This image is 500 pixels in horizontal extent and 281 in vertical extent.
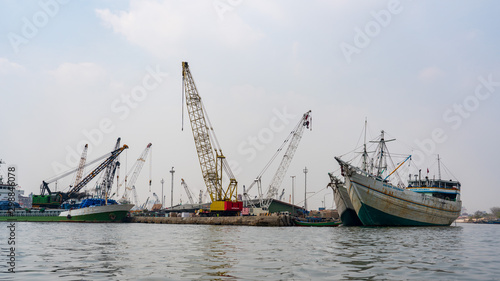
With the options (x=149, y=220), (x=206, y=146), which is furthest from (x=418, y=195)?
(x=149, y=220)

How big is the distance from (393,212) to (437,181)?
1903cm

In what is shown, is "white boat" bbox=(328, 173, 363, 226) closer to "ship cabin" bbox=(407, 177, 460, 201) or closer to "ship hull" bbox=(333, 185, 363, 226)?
"ship hull" bbox=(333, 185, 363, 226)

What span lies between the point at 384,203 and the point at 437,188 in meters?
18.8

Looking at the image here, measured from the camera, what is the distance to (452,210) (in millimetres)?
96125

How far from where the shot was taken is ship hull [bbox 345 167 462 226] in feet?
263

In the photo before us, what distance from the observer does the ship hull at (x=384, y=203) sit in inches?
3155

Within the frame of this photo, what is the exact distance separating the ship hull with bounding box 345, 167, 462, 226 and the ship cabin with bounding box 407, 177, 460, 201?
13.9ft

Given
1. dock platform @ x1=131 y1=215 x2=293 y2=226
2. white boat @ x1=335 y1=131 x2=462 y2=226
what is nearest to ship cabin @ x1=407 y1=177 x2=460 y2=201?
white boat @ x1=335 y1=131 x2=462 y2=226

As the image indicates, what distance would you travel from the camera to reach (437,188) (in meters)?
91.1

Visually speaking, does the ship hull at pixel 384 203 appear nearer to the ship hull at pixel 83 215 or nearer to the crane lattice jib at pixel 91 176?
the ship hull at pixel 83 215

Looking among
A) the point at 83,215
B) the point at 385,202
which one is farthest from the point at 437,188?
the point at 83,215

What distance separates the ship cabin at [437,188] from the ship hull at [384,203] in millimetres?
4221

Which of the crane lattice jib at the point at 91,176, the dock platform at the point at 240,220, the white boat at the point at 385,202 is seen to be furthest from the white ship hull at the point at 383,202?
the crane lattice jib at the point at 91,176

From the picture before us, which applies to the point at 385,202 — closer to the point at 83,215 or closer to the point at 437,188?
the point at 437,188
